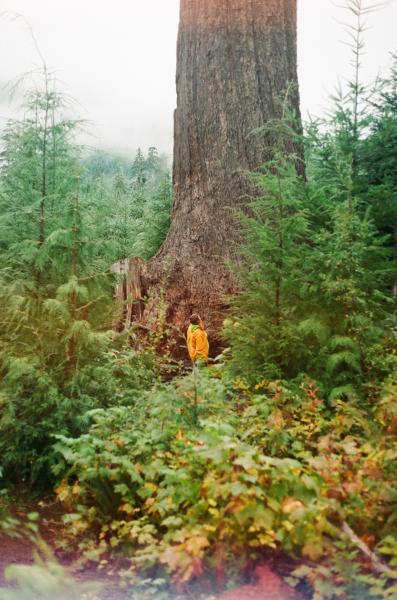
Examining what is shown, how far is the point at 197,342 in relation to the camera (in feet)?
24.7

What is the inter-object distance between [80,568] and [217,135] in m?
6.17

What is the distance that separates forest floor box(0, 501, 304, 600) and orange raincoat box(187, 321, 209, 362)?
10.3 feet

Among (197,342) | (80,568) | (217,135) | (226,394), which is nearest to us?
(80,568)

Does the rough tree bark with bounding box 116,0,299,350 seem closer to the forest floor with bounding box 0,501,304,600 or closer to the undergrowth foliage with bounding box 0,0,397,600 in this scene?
the undergrowth foliage with bounding box 0,0,397,600

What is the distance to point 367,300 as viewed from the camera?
562 cm

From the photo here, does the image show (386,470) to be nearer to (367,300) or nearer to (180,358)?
(367,300)

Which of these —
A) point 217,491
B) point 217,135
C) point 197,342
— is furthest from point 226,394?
point 217,135

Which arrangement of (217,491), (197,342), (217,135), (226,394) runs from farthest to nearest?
(217,135) < (197,342) < (226,394) < (217,491)

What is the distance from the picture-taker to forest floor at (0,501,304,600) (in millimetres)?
3156

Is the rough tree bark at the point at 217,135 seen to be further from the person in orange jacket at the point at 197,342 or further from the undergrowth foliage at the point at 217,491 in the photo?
the undergrowth foliage at the point at 217,491

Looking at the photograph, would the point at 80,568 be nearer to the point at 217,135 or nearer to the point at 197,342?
the point at 197,342

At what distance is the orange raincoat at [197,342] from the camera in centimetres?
744

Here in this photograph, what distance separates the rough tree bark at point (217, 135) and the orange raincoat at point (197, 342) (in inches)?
15.3

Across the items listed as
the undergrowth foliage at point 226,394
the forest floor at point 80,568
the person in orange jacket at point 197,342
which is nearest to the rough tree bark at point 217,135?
the person in orange jacket at point 197,342
